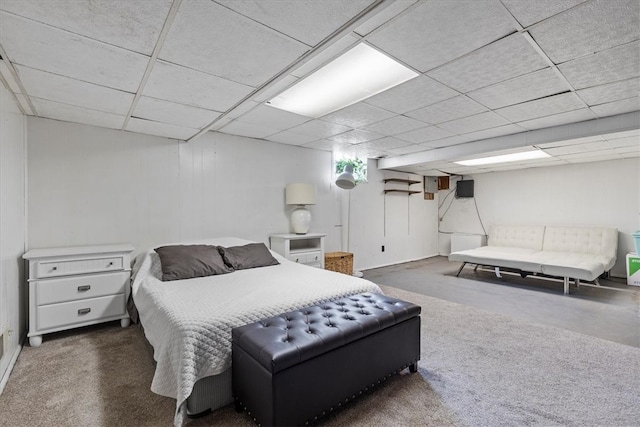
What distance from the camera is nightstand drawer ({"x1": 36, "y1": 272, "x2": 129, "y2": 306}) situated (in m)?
2.60

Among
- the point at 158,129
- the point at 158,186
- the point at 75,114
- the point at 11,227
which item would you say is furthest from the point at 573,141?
the point at 11,227

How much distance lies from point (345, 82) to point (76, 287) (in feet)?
10.0

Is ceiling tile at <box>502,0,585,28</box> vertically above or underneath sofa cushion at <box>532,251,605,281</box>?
above

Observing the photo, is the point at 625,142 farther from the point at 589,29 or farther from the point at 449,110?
the point at 589,29

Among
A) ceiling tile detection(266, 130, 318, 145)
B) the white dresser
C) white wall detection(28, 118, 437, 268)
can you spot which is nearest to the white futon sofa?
white wall detection(28, 118, 437, 268)

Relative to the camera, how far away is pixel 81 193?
312cm

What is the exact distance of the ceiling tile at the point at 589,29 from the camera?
155 cm

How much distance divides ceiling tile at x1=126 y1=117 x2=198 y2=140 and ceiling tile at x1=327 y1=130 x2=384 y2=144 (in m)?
1.86

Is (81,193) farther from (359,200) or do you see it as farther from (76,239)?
(359,200)

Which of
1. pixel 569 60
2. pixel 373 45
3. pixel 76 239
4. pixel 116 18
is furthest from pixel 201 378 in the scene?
pixel 569 60

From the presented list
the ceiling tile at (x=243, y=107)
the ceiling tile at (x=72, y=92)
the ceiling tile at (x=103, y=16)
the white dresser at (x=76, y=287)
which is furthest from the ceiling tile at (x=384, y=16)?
the white dresser at (x=76, y=287)

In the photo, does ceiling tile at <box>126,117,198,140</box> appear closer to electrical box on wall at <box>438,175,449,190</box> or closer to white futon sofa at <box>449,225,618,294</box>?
white futon sofa at <box>449,225,618,294</box>

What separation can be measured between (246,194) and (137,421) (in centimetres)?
294

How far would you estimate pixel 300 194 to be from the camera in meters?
4.38
